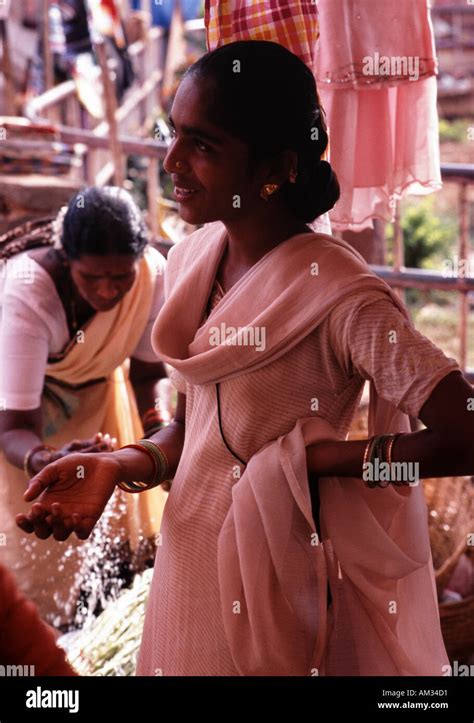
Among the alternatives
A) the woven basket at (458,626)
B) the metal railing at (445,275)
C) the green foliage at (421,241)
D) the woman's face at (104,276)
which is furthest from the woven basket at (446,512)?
the green foliage at (421,241)

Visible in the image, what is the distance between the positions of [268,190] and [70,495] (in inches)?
21.1

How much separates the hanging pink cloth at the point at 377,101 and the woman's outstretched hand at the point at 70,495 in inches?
30.5

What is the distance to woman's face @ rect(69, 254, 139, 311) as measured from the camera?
93.3 inches

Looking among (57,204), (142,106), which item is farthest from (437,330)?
(142,106)

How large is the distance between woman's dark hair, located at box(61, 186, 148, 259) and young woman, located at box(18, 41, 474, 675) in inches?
34.9

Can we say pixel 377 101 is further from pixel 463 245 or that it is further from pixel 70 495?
pixel 463 245

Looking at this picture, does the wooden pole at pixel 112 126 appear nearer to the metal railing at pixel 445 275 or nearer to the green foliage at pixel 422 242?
the metal railing at pixel 445 275

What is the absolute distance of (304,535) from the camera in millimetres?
1429

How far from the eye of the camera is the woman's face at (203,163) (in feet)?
4.47

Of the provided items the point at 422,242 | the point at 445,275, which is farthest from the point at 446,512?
the point at 422,242

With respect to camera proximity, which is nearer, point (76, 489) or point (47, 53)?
point (76, 489)
